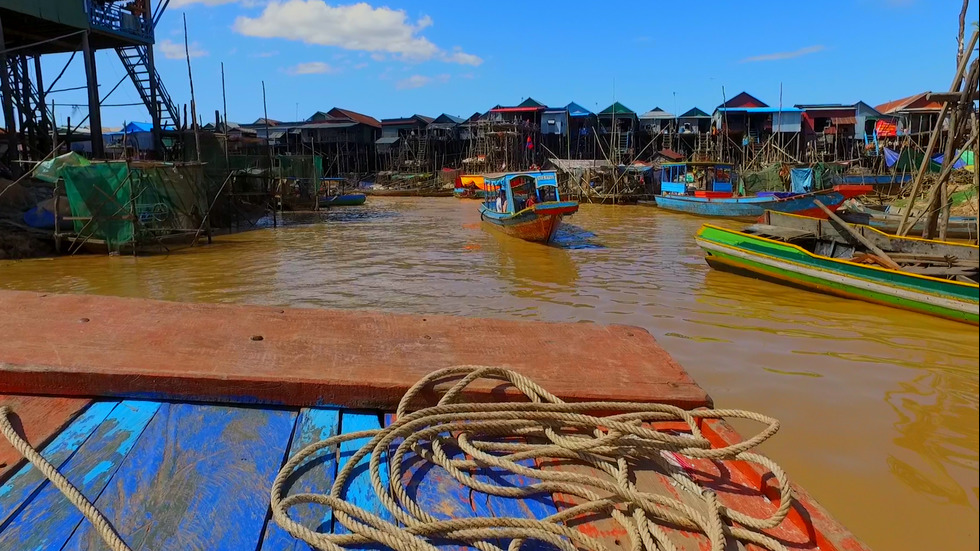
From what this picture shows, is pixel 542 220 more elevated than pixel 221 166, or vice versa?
pixel 221 166

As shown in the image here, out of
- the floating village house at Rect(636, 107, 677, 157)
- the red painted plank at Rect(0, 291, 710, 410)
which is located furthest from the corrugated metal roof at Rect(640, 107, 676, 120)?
the red painted plank at Rect(0, 291, 710, 410)

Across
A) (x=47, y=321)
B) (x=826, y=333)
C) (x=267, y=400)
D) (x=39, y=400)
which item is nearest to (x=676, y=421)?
(x=267, y=400)

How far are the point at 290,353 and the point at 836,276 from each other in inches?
345

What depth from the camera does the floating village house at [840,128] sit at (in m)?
40.6

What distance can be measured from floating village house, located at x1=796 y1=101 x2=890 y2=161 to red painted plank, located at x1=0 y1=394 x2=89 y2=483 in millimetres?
45258

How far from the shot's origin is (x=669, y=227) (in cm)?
2062

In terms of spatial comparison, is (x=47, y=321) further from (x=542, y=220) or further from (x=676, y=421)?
(x=542, y=220)

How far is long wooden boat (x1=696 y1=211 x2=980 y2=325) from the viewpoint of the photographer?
7.70 meters

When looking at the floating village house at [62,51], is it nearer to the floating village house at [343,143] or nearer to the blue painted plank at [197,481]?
the blue painted plank at [197,481]

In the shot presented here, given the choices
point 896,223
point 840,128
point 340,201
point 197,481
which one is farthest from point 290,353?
point 840,128

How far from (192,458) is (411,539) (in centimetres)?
88

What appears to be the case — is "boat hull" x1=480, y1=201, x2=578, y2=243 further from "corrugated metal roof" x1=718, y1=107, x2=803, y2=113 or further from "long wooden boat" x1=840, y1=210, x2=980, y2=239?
"corrugated metal roof" x1=718, y1=107, x2=803, y2=113

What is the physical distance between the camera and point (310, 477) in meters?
1.96

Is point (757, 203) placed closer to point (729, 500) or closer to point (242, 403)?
point (729, 500)
